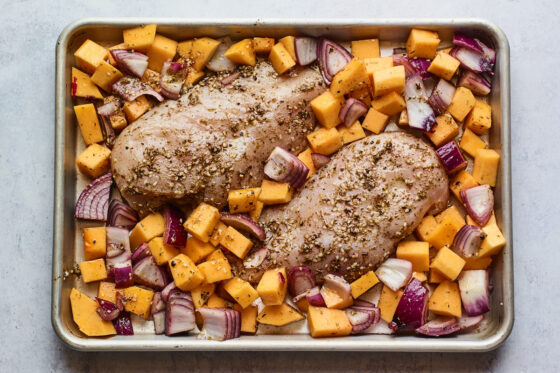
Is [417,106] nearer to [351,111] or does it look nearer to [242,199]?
[351,111]

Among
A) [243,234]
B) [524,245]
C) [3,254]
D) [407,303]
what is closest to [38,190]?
[3,254]

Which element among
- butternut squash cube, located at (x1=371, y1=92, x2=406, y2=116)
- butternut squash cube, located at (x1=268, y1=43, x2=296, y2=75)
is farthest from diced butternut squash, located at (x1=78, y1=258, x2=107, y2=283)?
butternut squash cube, located at (x1=371, y1=92, x2=406, y2=116)

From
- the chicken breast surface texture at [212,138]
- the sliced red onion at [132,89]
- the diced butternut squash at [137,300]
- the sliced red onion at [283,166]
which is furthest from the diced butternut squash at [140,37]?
the diced butternut squash at [137,300]

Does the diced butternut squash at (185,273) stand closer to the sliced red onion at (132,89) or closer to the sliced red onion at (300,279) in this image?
the sliced red onion at (300,279)

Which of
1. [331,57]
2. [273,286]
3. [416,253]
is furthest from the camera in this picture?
[331,57]

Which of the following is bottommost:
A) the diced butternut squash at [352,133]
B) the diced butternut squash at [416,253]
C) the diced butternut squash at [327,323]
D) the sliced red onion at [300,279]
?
the diced butternut squash at [327,323]

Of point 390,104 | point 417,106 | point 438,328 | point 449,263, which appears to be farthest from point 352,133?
point 438,328

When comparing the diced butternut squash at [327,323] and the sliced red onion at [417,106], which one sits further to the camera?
the sliced red onion at [417,106]
